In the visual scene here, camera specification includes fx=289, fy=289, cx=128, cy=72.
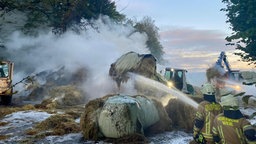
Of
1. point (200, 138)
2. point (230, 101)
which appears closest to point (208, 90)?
point (200, 138)

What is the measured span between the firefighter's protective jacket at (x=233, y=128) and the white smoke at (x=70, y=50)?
57.9 feet

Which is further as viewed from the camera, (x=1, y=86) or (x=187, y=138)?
(x=1, y=86)

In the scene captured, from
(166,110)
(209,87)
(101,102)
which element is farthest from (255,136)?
(166,110)

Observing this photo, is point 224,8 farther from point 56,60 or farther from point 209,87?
point 56,60

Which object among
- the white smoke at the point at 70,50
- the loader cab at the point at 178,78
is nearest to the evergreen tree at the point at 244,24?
the loader cab at the point at 178,78

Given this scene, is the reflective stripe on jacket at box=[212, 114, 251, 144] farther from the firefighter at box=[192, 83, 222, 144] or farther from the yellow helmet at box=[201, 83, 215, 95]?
the yellow helmet at box=[201, 83, 215, 95]

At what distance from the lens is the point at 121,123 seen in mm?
8852

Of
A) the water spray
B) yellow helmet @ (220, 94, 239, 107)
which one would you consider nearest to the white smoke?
the water spray

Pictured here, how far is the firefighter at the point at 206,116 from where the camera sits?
5461 millimetres

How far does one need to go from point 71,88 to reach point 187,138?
11.4 m

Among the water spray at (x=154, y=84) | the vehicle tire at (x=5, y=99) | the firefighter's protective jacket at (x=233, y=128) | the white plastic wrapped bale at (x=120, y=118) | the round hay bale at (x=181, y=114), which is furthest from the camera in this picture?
the vehicle tire at (x=5, y=99)

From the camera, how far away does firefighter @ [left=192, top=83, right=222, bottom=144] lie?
5.46 m

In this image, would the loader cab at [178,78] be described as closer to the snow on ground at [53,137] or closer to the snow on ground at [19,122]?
the snow on ground at [53,137]

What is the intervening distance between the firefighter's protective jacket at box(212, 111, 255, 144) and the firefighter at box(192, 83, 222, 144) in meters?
1.11
